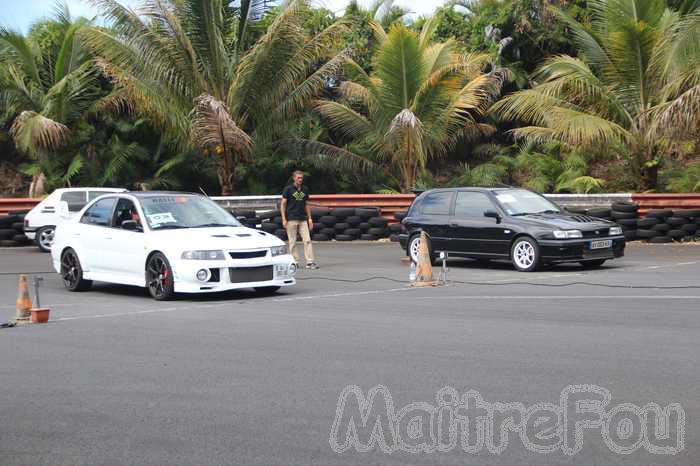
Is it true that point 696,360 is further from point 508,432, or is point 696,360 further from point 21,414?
point 21,414

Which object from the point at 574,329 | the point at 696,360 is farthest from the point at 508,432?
the point at 574,329

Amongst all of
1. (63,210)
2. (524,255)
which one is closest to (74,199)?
(63,210)

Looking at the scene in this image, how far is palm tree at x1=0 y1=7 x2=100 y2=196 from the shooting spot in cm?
2953

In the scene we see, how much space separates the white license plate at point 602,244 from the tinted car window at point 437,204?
2.85 meters

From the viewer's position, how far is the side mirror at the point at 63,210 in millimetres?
23141

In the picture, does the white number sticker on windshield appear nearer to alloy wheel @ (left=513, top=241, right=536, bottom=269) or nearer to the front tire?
alloy wheel @ (left=513, top=241, right=536, bottom=269)

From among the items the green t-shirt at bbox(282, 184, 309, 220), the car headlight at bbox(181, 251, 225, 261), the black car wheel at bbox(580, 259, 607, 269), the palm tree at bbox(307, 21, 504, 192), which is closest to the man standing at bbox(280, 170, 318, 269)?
the green t-shirt at bbox(282, 184, 309, 220)

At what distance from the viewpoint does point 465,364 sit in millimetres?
8055

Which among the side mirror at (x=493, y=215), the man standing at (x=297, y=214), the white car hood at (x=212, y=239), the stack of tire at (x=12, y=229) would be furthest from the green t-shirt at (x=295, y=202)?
the stack of tire at (x=12, y=229)

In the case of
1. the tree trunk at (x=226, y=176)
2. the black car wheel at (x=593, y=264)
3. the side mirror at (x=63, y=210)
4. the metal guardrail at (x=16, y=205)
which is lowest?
the black car wheel at (x=593, y=264)

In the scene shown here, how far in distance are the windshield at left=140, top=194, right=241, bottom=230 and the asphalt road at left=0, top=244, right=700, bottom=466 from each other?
1.12 meters

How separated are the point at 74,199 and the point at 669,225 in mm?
13913

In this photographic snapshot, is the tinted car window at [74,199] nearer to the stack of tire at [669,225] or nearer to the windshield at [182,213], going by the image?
the windshield at [182,213]

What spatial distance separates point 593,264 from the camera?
1816cm
